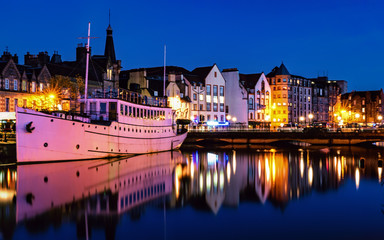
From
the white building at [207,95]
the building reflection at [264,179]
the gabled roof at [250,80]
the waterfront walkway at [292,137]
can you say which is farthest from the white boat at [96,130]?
the gabled roof at [250,80]

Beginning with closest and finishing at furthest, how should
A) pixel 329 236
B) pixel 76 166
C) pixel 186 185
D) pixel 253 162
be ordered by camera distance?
pixel 329 236, pixel 186 185, pixel 76 166, pixel 253 162

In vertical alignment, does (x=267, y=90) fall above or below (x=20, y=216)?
above

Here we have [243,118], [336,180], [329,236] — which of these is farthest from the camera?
[243,118]

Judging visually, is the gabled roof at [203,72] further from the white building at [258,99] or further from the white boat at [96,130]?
the white boat at [96,130]

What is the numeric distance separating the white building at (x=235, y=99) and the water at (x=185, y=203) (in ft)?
211

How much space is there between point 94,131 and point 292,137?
4250cm

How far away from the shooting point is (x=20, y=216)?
19.0 metres

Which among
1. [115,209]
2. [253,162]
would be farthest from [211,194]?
[253,162]

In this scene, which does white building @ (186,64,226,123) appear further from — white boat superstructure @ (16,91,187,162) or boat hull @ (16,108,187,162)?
boat hull @ (16,108,187,162)

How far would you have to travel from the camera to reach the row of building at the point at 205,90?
6112 cm

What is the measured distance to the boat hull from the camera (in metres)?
34.8

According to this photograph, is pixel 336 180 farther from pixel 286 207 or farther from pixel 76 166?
pixel 76 166

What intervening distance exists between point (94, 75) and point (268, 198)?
185ft

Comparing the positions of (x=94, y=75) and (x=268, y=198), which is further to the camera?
(x=94, y=75)
